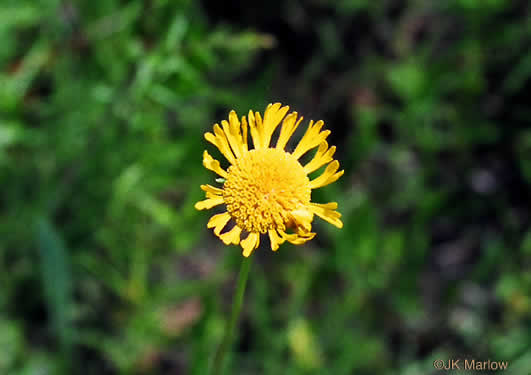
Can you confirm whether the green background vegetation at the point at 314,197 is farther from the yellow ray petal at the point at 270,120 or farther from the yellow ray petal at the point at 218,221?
the yellow ray petal at the point at 218,221

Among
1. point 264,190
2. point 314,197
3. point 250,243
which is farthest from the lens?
point 314,197

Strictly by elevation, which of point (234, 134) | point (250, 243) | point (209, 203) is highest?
point (234, 134)

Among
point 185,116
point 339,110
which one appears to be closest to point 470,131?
point 339,110

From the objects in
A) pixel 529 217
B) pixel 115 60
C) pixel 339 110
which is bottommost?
pixel 529 217

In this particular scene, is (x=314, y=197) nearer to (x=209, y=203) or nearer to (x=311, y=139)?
(x=311, y=139)

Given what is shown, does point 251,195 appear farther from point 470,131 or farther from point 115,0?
point 470,131

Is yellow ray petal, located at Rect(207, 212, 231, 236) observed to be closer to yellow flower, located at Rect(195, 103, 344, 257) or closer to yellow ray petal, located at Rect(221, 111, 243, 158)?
yellow flower, located at Rect(195, 103, 344, 257)

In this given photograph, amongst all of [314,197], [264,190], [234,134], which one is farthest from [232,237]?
[314,197]

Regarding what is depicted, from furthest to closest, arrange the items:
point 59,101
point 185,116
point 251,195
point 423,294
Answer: point 423,294, point 185,116, point 59,101, point 251,195
